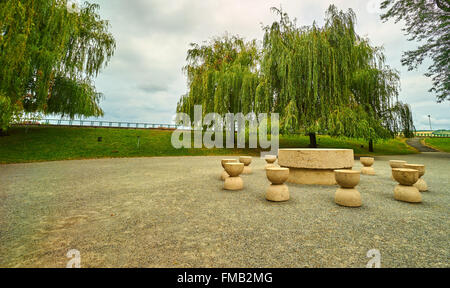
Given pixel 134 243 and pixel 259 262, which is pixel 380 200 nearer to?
pixel 259 262

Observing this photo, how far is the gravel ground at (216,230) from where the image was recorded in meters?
1.78

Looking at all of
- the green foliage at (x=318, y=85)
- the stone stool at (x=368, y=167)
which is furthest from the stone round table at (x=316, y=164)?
the green foliage at (x=318, y=85)

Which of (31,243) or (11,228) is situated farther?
(11,228)

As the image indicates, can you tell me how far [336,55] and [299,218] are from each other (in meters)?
12.2

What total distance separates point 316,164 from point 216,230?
3496 millimetres

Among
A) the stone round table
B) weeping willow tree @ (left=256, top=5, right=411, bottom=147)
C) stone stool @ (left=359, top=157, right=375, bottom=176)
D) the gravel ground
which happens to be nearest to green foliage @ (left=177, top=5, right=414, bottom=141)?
weeping willow tree @ (left=256, top=5, right=411, bottom=147)

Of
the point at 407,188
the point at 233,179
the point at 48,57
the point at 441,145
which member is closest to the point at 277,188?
the point at 233,179

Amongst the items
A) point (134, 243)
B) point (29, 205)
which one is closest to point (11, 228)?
point (29, 205)

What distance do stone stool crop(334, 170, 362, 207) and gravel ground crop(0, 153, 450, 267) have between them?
15 cm

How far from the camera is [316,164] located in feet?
15.9

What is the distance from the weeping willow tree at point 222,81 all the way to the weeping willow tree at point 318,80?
1.52 m

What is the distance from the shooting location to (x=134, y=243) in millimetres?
2057

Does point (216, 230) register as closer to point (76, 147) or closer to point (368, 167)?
point (368, 167)

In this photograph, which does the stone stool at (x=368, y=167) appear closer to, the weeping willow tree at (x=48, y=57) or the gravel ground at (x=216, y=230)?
the gravel ground at (x=216, y=230)
